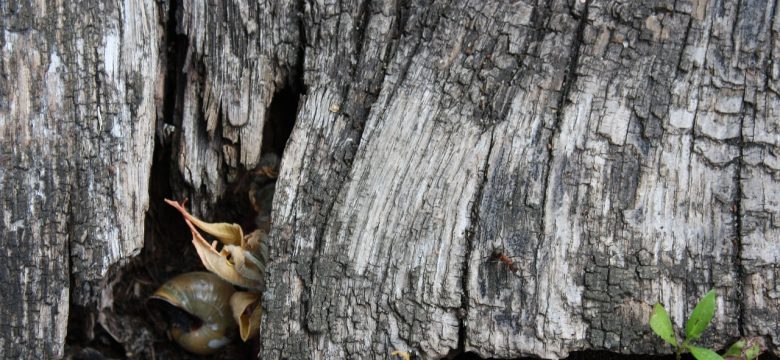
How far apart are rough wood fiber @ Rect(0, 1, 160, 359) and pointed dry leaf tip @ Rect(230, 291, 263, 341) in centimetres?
47

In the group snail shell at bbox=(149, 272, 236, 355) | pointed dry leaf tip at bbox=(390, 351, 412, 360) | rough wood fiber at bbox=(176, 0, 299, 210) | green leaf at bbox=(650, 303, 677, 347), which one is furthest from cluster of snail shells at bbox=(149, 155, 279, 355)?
green leaf at bbox=(650, 303, 677, 347)

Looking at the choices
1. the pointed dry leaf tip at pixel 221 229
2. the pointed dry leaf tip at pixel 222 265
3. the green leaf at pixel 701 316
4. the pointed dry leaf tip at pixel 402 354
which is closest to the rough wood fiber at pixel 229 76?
the pointed dry leaf tip at pixel 221 229

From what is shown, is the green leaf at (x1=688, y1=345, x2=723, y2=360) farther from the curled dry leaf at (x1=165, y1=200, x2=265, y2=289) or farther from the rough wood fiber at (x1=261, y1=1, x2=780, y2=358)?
the curled dry leaf at (x1=165, y1=200, x2=265, y2=289)

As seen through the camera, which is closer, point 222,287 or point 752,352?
point 752,352

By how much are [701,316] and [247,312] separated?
1.78 meters

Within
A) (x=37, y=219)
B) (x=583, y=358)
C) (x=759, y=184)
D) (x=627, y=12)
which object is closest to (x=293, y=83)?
(x=37, y=219)

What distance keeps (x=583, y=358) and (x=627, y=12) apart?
4.65 feet

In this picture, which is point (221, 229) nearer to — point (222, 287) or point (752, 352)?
point (222, 287)

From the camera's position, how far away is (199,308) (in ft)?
10.7

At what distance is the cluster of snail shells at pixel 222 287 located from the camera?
3.07 metres

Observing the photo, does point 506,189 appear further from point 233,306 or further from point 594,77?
point 233,306

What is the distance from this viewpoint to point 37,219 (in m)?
2.88

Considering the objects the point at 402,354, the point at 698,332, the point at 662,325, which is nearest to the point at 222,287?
the point at 402,354

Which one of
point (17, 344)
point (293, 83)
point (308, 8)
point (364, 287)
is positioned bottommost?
point (17, 344)
